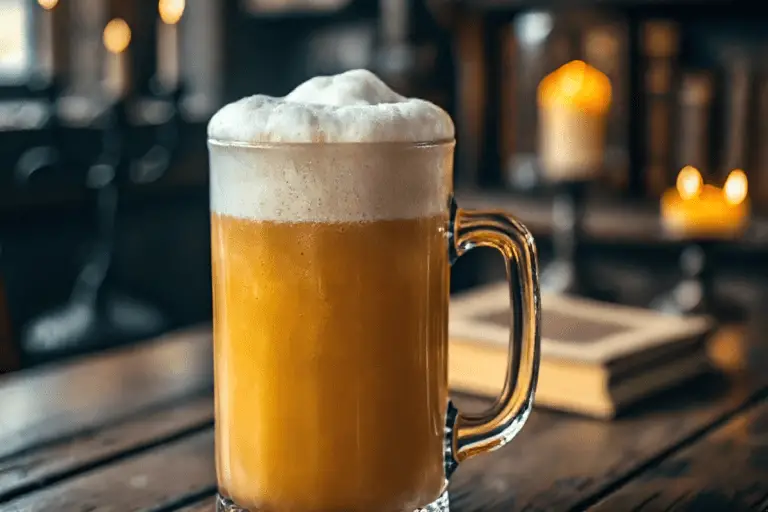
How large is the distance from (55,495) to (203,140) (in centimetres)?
261

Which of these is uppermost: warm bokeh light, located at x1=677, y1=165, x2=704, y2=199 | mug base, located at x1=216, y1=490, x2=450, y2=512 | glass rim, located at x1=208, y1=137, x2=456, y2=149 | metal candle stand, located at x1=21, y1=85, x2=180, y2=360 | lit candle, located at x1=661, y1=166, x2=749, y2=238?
glass rim, located at x1=208, y1=137, x2=456, y2=149

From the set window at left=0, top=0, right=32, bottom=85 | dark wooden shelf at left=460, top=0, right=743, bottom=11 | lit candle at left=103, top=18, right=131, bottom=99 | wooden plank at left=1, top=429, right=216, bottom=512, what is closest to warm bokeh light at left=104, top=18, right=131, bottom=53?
lit candle at left=103, top=18, right=131, bottom=99

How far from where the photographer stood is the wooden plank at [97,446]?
74cm

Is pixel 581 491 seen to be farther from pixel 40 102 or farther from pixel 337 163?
pixel 40 102

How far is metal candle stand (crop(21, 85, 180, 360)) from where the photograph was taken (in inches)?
102

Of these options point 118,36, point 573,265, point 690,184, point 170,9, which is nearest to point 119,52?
point 118,36

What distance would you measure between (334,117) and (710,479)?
0.40 metres

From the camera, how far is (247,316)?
23.2 inches

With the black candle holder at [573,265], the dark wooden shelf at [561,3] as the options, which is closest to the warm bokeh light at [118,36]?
the dark wooden shelf at [561,3]

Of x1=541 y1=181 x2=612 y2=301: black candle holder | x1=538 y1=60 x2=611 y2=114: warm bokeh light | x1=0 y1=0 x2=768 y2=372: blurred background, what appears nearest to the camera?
x1=541 y1=181 x2=612 y2=301: black candle holder

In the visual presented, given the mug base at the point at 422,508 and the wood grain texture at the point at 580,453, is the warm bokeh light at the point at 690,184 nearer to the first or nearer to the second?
the wood grain texture at the point at 580,453

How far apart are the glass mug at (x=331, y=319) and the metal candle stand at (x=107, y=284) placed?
6.51 feet

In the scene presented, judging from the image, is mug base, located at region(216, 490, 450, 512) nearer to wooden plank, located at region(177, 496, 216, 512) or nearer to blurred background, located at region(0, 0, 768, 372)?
wooden plank, located at region(177, 496, 216, 512)

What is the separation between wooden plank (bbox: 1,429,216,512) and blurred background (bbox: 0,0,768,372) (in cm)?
169
